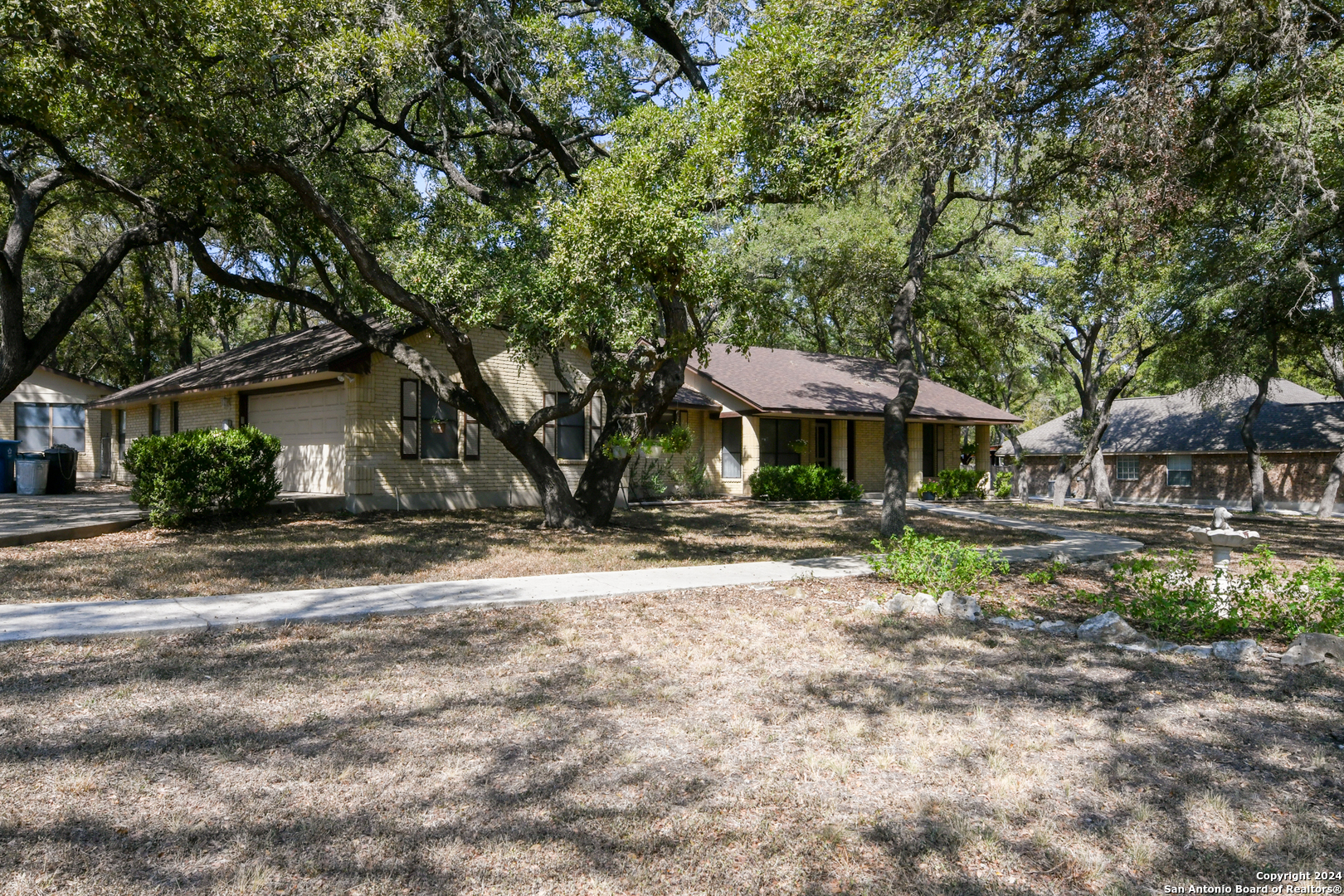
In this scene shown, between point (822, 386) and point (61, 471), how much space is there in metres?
21.6

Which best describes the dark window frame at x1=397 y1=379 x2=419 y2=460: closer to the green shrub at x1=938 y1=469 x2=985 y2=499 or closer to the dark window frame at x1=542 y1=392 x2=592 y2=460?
the dark window frame at x1=542 y1=392 x2=592 y2=460

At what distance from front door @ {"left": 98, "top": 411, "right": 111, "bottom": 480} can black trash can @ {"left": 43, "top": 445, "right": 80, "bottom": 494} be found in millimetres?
7021

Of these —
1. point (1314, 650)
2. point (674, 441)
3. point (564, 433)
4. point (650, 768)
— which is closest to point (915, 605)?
point (1314, 650)

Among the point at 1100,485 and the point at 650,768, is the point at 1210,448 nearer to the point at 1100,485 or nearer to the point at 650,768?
the point at 1100,485

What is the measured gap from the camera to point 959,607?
7863 millimetres

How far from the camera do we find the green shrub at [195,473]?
13.3 meters

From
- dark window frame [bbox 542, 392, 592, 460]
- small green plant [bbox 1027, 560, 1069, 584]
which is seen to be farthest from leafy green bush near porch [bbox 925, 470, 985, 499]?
small green plant [bbox 1027, 560, 1069, 584]

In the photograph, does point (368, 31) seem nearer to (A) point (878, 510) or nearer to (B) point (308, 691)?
(B) point (308, 691)

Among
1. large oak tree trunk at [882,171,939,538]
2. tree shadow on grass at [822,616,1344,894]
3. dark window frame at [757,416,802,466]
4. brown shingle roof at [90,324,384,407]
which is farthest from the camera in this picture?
dark window frame at [757,416,802,466]

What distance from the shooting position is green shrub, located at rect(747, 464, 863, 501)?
22.8 meters

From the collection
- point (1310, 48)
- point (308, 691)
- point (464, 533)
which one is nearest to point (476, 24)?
point (464, 533)

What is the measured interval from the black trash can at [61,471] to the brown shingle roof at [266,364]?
2.14 m

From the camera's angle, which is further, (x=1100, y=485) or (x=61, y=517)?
(x=1100, y=485)

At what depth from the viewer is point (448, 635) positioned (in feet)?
22.5
